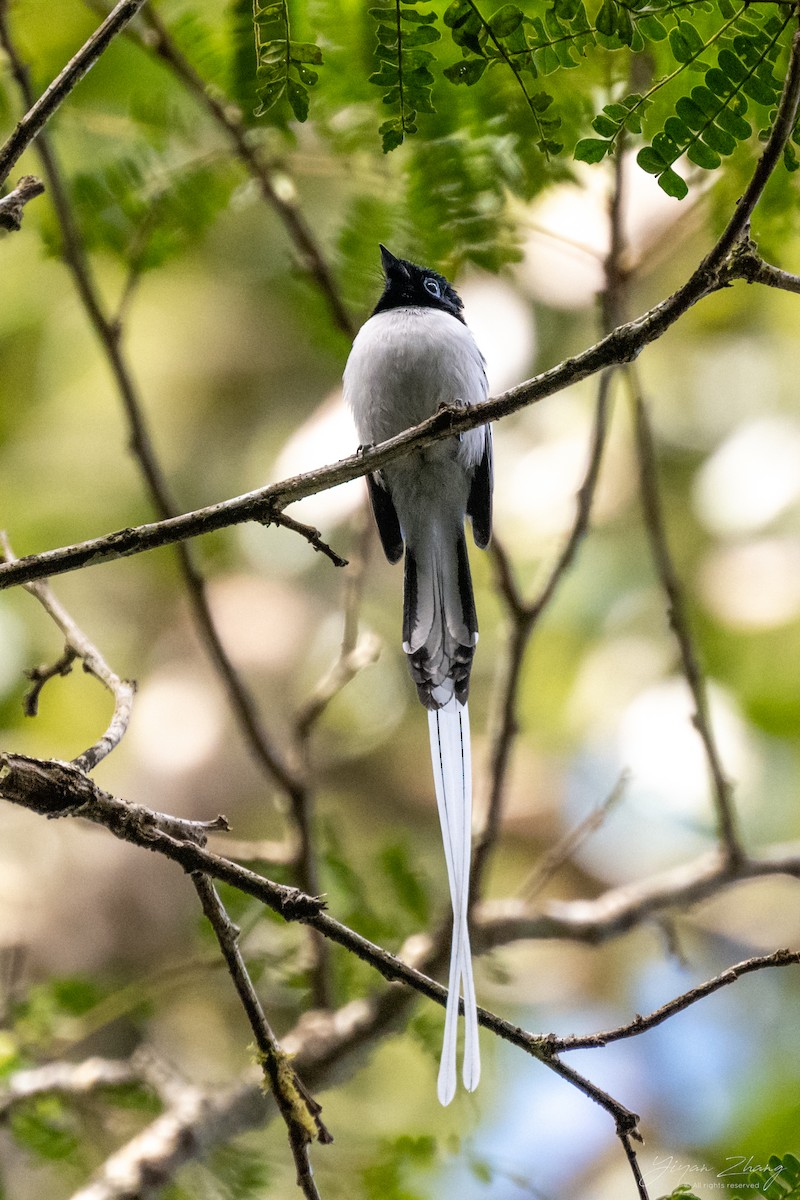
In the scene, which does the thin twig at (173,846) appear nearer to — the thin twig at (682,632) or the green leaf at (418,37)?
the green leaf at (418,37)

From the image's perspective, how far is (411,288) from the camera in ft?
12.4

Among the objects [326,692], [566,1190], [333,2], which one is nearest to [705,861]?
[326,692]

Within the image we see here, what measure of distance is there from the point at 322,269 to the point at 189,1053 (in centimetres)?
388

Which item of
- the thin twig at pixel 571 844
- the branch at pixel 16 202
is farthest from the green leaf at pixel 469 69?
the thin twig at pixel 571 844

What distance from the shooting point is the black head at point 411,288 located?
12.2 feet

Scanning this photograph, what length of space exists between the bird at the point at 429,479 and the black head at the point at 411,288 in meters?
0.02

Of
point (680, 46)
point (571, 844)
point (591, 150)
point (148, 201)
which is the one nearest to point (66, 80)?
point (591, 150)

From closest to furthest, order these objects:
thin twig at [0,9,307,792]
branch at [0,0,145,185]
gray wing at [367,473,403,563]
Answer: branch at [0,0,145,185]
thin twig at [0,9,307,792]
gray wing at [367,473,403,563]

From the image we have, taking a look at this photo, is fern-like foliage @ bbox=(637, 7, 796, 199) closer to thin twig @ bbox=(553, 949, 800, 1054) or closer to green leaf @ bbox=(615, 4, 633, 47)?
green leaf @ bbox=(615, 4, 633, 47)

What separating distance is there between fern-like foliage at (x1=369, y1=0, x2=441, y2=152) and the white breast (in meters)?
1.48

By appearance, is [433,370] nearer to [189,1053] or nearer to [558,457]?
[558,457]

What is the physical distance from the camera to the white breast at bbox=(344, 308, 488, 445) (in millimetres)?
3232

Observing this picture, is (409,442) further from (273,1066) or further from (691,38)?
(273,1066)

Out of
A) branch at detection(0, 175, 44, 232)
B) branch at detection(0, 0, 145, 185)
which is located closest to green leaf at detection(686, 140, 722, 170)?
branch at detection(0, 0, 145, 185)
